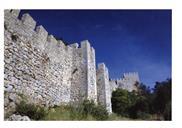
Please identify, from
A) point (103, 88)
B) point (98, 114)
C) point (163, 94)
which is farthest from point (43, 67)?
point (103, 88)

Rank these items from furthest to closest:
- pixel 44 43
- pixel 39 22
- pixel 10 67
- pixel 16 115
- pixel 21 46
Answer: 1. pixel 44 43
2. pixel 39 22
3. pixel 21 46
4. pixel 10 67
5. pixel 16 115

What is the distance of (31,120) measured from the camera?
4.63 metres

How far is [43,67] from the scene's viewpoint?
5.85m

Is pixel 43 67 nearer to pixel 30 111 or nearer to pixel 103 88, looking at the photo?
pixel 30 111

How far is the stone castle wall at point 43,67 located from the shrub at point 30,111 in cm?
12

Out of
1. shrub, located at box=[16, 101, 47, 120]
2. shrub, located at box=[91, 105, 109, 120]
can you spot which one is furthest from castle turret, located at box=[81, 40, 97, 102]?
shrub, located at box=[16, 101, 47, 120]

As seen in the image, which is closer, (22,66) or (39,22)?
(22,66)

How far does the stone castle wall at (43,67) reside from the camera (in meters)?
4.95

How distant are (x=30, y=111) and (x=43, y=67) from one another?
50.3 inches
